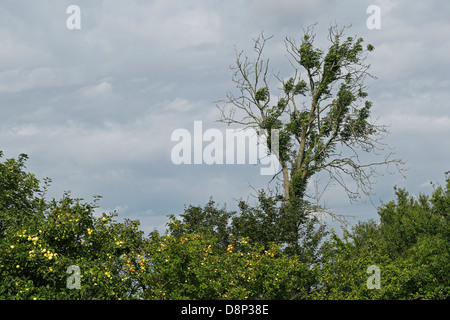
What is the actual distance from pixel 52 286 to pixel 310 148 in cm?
2292

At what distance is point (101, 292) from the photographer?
14445 millimetres

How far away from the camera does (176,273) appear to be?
56.6 ft

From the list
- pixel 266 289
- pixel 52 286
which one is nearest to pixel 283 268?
pixel 266 289

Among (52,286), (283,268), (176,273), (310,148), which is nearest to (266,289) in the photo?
(283,268)

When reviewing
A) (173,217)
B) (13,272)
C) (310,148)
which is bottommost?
(13,272)

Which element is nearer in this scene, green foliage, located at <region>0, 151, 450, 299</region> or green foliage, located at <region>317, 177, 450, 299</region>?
green foliage, located at <region>0, 151, 450, 299</region>

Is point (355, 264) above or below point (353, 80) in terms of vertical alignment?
below

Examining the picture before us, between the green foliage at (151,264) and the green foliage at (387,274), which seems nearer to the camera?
the green foliage at (151,264)

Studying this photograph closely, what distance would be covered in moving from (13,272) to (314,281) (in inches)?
467
